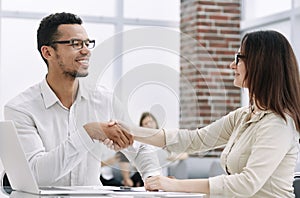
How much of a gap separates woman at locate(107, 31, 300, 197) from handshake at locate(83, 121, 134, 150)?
0.03 m

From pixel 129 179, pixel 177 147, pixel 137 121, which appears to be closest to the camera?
pixel 137 121

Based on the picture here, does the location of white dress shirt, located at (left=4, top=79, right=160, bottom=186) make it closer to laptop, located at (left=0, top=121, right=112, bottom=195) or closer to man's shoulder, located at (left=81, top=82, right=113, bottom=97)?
man's shoulder, located at (left=81, top=82, right=113, bottom=97)

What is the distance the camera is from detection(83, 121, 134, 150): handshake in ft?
6.54

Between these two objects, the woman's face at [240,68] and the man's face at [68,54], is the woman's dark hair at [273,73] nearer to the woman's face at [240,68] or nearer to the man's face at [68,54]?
the woman's face at [240,68]

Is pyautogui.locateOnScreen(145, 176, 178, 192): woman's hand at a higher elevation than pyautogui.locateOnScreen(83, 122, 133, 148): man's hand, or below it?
below

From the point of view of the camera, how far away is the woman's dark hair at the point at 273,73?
212 centimetres

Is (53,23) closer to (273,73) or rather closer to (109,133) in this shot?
(109,133)

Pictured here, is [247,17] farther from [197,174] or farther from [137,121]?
[137,121]

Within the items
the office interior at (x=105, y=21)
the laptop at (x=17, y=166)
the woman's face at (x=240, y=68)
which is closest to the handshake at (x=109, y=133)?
the laptop at (x=17, y=166)

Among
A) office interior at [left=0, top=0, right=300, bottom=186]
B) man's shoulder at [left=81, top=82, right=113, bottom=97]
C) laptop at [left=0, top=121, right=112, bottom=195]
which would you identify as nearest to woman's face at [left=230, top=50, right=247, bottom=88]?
man's shoulder at [left=81, top=82, right=113, bottom=97]

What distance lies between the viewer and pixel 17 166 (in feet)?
6.40

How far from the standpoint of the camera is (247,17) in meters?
7.38

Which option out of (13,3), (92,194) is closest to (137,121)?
(92,194)

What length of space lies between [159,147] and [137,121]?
0.52ft
